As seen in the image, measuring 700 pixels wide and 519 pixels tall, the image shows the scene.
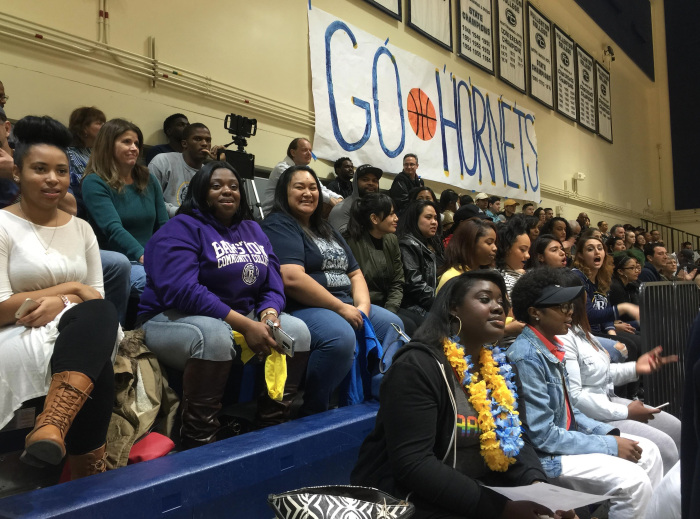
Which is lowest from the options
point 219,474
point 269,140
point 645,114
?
point 219,474

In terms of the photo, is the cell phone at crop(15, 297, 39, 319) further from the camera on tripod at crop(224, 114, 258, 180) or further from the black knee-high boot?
the camera on tripod at crop(224, 114, 258, 180)

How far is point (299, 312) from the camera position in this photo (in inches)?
106

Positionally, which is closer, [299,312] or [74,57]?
[299,312]

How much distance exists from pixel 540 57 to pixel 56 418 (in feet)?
33.9

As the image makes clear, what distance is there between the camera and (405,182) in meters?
6.34

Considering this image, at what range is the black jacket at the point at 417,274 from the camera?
3824mm

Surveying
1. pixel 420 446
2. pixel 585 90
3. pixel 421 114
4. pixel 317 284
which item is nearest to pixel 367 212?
pixel 317 284

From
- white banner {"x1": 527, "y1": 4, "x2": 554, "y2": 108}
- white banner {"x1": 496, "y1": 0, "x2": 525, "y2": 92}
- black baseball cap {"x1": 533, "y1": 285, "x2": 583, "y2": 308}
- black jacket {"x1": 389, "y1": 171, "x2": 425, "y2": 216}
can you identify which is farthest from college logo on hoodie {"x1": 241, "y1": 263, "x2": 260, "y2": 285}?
white banner {"x1": 527, "y1": 4, "x2": 554, "y2": 108}

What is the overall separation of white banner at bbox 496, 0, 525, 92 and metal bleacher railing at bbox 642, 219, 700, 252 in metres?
6.50

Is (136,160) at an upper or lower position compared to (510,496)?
upper

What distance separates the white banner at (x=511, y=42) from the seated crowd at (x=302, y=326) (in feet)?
20.5

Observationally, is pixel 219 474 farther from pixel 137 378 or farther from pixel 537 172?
pixel 537 172

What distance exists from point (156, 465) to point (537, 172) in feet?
30.2

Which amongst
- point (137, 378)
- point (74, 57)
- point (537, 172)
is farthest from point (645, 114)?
point (137, 378)
